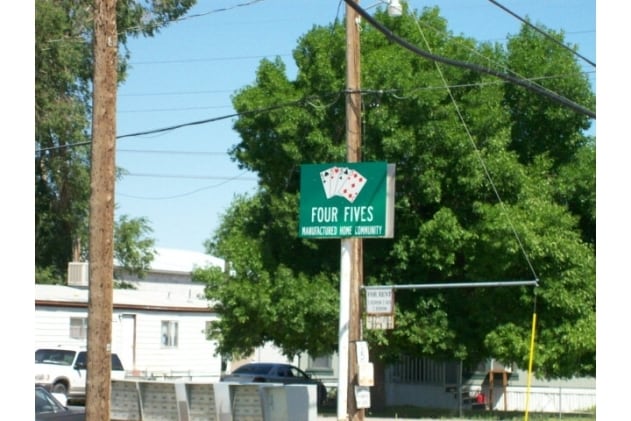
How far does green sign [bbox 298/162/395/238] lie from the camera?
19766mm

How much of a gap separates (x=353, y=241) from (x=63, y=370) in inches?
573

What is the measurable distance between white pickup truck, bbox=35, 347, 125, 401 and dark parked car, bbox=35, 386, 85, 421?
13.9 meters

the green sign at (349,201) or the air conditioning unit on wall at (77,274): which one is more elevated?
the green sign at (349,201)

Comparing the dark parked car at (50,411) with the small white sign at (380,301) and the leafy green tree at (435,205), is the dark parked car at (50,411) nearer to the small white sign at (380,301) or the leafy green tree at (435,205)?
the small white sign at (380,301)

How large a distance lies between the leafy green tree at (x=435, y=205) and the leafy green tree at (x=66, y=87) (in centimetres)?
1190

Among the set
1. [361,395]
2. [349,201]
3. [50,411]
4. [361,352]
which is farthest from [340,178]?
[50,411]

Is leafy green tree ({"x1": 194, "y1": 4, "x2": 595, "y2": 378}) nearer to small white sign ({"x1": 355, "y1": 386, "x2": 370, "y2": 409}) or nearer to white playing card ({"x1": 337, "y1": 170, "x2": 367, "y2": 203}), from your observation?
white playing card ({"x1": 337, "y1": 170, "x2": 367, "y2": 203})

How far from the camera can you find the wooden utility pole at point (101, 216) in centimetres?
1317

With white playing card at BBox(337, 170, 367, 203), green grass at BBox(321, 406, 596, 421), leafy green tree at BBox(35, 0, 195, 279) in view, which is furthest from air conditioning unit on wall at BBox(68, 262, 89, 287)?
white playing card at BBox(337, 170, 367, 203)

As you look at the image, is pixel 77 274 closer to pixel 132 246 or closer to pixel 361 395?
pixel 132 246

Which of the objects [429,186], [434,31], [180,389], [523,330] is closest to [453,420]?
[523,330]

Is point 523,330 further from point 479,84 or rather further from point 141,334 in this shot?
point 141,334

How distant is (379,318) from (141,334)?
71.7 ft

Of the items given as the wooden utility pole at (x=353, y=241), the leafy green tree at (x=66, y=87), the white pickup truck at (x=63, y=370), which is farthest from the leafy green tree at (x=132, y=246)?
the wooden utility pole at (x=353, y=241)
